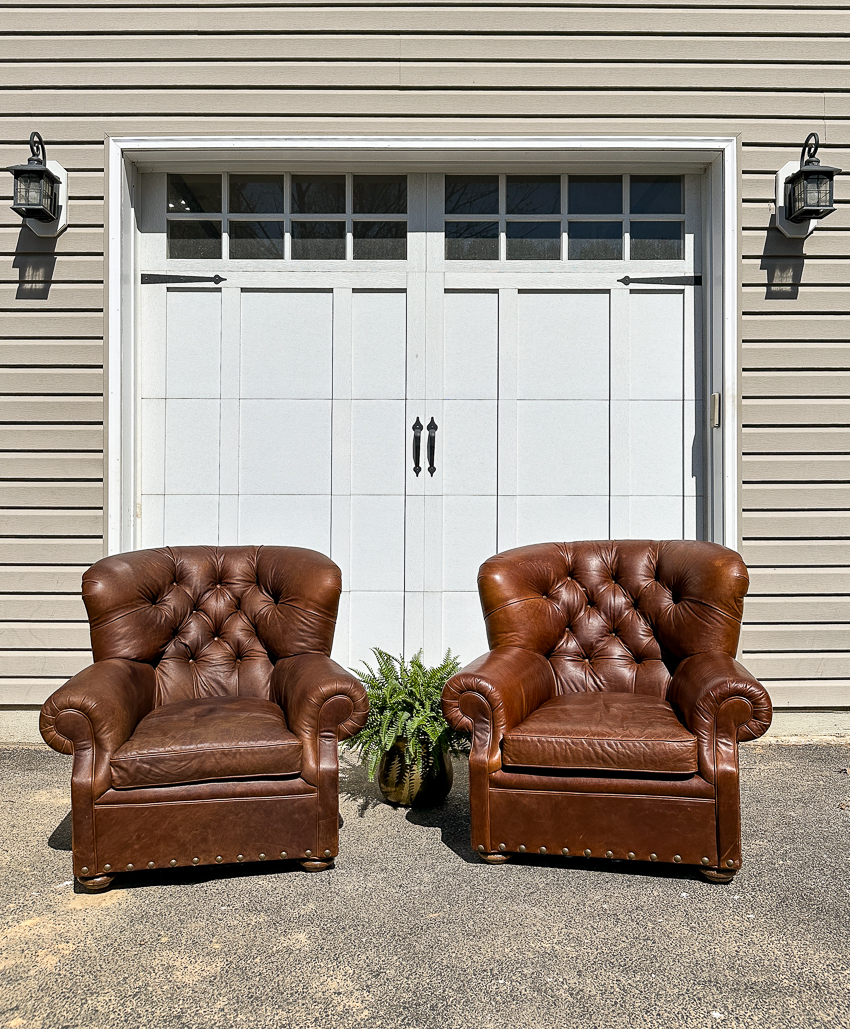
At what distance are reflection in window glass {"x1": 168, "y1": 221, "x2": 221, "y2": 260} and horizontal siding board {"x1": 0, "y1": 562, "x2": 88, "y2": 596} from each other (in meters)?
1.52

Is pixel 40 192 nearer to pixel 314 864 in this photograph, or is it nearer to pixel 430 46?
pixel 430 46

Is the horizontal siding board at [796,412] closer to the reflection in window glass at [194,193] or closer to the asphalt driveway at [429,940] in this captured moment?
the asphalt driveway at [429,940]

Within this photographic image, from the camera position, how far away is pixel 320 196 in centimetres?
362

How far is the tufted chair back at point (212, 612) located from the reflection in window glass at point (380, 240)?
5.25ft

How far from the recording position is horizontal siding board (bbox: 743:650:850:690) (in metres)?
3.46

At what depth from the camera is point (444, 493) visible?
360cm

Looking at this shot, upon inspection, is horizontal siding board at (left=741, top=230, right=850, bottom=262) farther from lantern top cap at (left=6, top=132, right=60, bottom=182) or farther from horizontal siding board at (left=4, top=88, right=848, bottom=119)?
lantern top cap at (left=6, top=132, right=60, bottom=182)

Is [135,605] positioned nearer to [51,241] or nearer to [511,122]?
[51,241]

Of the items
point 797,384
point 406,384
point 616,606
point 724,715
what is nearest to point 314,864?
point 724,715

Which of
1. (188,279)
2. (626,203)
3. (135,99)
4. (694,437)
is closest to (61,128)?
(135,99)

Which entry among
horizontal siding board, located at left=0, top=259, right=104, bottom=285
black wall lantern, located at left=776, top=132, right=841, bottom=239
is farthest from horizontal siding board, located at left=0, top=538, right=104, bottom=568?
black wall lantern, located at left=776, top=132, right=841, bottom=239

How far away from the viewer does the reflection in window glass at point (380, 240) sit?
361 cm

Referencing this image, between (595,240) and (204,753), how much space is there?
2.86 metres

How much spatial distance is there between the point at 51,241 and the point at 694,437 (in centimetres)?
309
